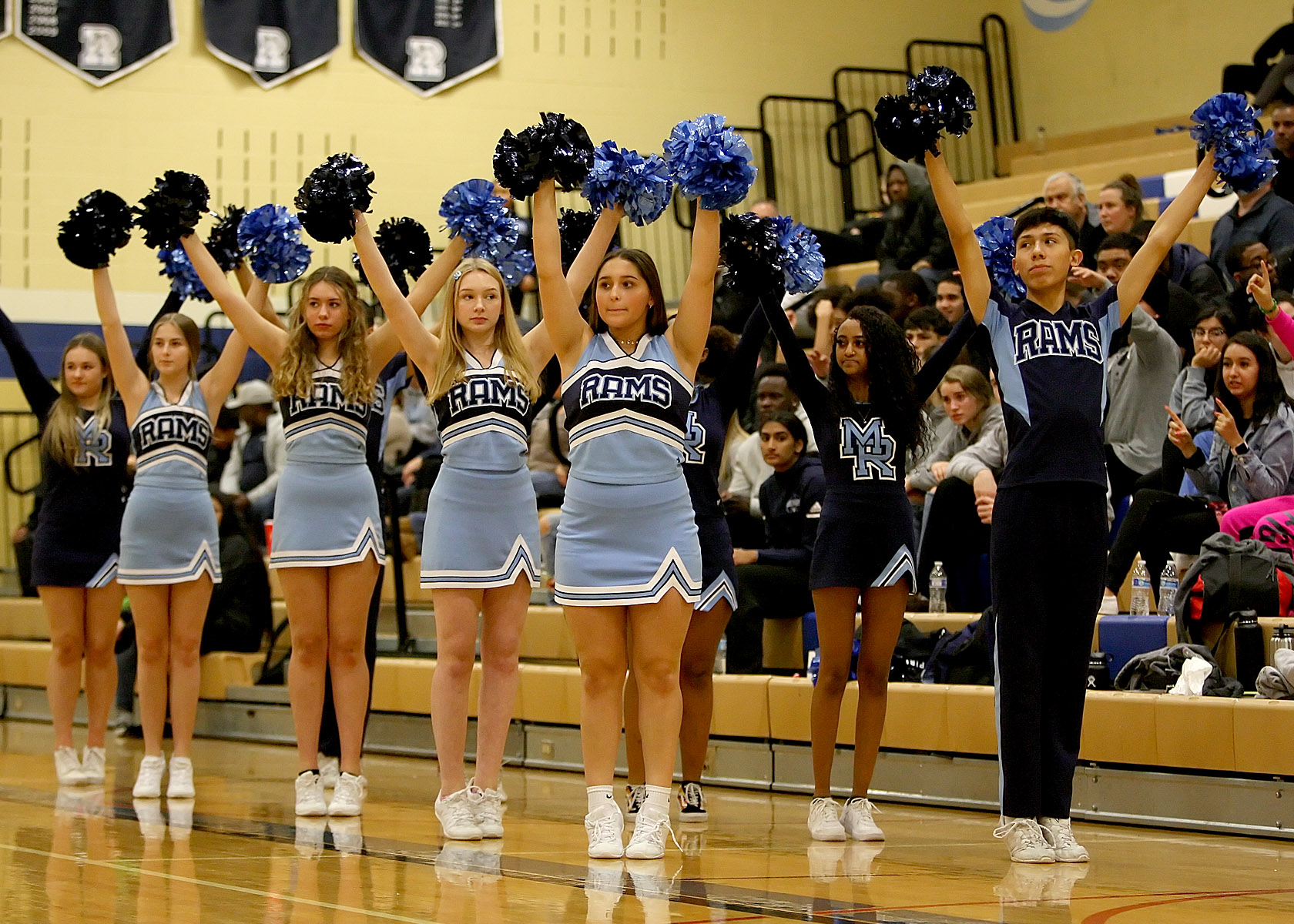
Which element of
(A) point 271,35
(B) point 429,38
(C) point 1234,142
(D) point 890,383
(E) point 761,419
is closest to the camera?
(C) point 1234,142

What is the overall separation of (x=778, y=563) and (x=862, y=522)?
1666 millimetres

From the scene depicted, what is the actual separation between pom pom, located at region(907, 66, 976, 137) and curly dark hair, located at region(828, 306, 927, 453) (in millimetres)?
690

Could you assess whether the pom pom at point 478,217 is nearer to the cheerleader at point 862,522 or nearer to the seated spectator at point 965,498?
the cheerleader at point 862,522

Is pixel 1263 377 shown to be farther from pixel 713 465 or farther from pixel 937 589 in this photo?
pixel 713 465

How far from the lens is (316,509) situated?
5.05 metres

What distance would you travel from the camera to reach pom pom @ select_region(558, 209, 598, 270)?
4.92m

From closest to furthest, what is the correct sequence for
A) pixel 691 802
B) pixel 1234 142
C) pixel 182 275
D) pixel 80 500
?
1. pixel 1234 142
2. pixel 691 802
3. pixel 182 275
4. pixel 80 500

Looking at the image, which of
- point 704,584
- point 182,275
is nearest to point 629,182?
point 704,584

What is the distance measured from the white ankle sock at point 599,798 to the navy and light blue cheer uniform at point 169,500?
217 centimetres

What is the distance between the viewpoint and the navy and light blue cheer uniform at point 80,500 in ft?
20.0

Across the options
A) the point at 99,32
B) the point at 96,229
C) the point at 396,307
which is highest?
the point at 99,32

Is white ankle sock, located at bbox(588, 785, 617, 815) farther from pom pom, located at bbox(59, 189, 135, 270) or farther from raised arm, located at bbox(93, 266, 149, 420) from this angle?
pom pom, located at bbox(59, 189, 135, 270)

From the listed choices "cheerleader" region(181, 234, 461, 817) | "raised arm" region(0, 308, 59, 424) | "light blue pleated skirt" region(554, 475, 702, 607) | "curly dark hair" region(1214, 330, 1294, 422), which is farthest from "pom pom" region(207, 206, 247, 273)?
"curly dark hair" region(1214, 330, 1294, 422)

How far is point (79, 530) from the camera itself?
6.13 metres
